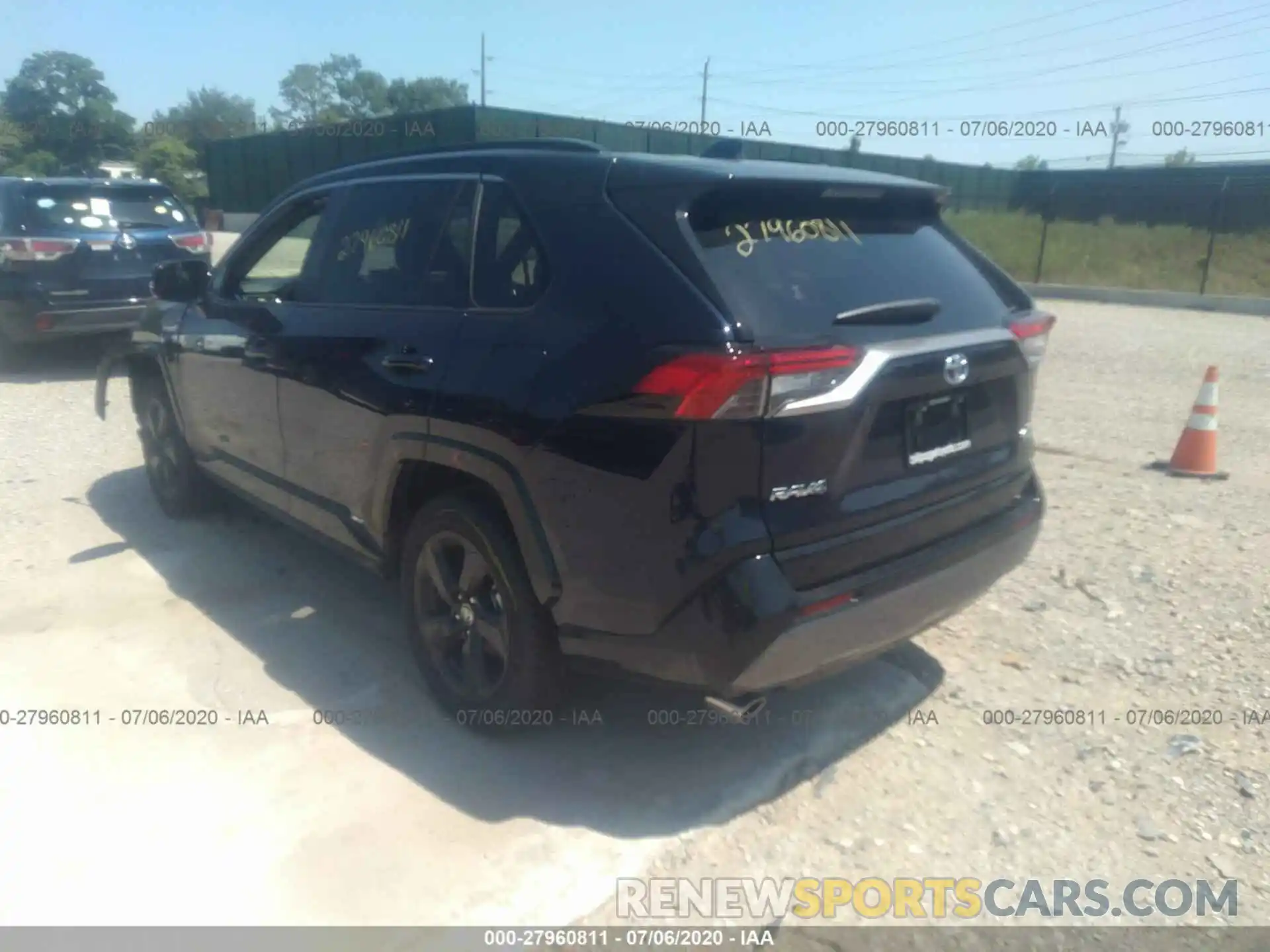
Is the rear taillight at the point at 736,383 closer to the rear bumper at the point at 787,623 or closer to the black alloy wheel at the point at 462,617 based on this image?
the rear bumper at the point at 787,623

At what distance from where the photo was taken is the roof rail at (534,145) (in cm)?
330

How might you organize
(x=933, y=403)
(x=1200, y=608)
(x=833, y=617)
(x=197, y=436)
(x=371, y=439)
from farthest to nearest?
1. (x=197, y=436)
2. (x=1200, y=608)
3. (x=371, y=439)
4. (x=933, y=403)
5. (x=833, y=617)

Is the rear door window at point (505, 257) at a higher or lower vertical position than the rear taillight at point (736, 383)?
higher

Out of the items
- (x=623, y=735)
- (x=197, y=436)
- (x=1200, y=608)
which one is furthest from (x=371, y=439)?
(x=1200, y=608)

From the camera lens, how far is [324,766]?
10.7 ft

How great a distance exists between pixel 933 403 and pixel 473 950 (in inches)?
78.0

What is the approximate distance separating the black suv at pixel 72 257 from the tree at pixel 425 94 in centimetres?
5404

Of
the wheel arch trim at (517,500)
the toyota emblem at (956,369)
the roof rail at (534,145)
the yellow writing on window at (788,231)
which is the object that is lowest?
the wheel arch trim at (517,500)

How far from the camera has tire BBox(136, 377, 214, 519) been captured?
17.4 ft

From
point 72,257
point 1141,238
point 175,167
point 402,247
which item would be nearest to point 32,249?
point 72,257

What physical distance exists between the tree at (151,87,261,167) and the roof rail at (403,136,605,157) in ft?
189

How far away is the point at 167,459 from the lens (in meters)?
5.45

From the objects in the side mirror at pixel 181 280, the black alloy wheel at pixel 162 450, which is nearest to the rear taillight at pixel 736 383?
the side mirror at pixel 181 280

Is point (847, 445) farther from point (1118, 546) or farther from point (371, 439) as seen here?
point (1118, 546)
